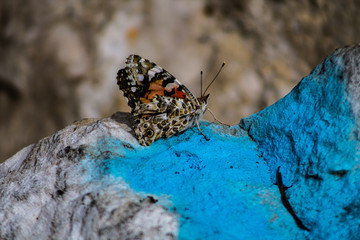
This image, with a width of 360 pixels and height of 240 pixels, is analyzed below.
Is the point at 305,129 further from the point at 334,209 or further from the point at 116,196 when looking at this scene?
the point at 116,196

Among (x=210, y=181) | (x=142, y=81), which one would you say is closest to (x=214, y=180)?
(x=210, y=181)

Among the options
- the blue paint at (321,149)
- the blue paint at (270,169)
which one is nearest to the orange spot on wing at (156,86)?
the blue paint at (270,169)

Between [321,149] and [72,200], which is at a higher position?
[321,149]

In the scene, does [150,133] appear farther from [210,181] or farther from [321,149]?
[321,149]

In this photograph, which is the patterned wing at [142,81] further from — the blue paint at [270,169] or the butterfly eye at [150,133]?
the blue paint at [270,169]

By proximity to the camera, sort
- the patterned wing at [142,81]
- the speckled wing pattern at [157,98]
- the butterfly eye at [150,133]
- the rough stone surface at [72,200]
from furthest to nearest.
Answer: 1. the patterned wing at [142,81]
2. the speckled wing pattern at [157,98]
3. the butterfly eye at [150,133]
4. the rough stone surface at [72,200]

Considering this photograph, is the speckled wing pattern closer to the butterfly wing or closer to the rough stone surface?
the butterfly wing

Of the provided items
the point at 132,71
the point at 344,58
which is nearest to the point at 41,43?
the point at 132,71
